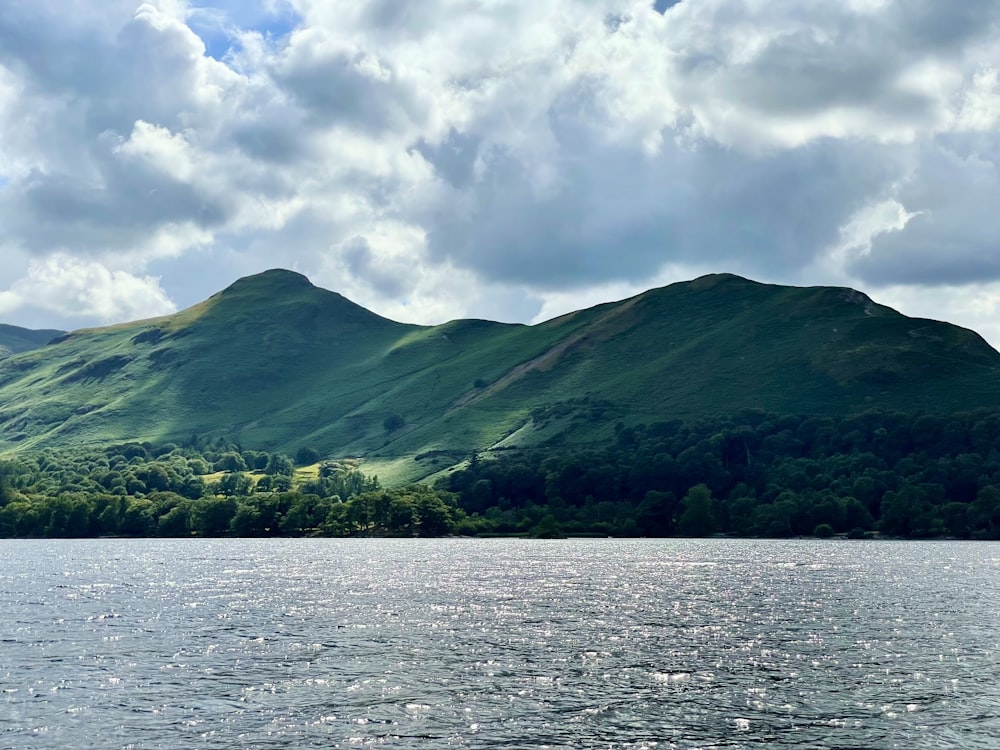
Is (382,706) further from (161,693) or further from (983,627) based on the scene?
(983,627)

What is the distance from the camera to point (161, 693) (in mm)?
79062

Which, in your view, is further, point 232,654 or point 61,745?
point 232,654

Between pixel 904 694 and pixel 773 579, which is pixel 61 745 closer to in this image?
pixel 904 694

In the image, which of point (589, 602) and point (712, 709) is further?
point (589, 602)

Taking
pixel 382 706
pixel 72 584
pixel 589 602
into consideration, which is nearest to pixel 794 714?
pixel 382 706

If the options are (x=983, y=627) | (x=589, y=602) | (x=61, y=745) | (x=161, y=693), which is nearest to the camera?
(x=61, y=745)

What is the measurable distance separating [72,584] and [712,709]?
5471 inches

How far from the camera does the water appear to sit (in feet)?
222

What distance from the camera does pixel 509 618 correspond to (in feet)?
421

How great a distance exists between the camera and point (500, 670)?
295 feet

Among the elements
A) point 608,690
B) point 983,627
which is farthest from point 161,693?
point 983,627

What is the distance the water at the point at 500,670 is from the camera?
67562 millimetres

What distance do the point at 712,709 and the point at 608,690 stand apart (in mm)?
9139

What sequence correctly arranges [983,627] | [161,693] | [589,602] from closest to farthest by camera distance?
[161,693] < [983,627] < [589,602]
